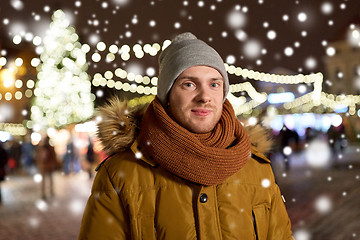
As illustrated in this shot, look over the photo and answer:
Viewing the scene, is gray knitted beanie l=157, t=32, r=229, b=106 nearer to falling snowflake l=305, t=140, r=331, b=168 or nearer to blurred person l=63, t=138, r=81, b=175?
falling snowflake l=305, t=140, r=331, b=168

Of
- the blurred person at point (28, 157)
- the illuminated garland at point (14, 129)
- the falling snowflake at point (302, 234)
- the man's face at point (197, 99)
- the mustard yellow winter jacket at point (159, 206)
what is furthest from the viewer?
the illuminated garland at point (14, 129)

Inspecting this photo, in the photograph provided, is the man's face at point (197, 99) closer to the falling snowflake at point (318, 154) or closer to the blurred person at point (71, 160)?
the falling snowflake at point (318, 154)

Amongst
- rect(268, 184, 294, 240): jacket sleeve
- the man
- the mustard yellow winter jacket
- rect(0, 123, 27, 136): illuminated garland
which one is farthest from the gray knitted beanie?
rect(0, 123, 27, 136): illuminated garland

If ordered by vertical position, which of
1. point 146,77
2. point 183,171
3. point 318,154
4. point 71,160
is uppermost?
point 146,77

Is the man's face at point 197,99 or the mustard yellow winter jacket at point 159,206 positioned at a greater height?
the man's face at point 197,99

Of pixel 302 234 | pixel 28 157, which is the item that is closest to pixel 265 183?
pixel 302 234

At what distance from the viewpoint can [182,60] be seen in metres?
1.94

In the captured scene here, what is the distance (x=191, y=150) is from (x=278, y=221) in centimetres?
63

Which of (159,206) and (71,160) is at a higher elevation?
(159,206)

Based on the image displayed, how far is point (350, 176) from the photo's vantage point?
10617 millimetres

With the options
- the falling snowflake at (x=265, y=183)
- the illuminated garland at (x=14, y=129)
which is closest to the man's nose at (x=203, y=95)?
the falling snowflake at (x=265, y=183)

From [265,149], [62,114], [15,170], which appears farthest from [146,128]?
[62,114]

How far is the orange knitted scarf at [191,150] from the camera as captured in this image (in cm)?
183

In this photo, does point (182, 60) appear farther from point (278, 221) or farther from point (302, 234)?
point (302, 234)
